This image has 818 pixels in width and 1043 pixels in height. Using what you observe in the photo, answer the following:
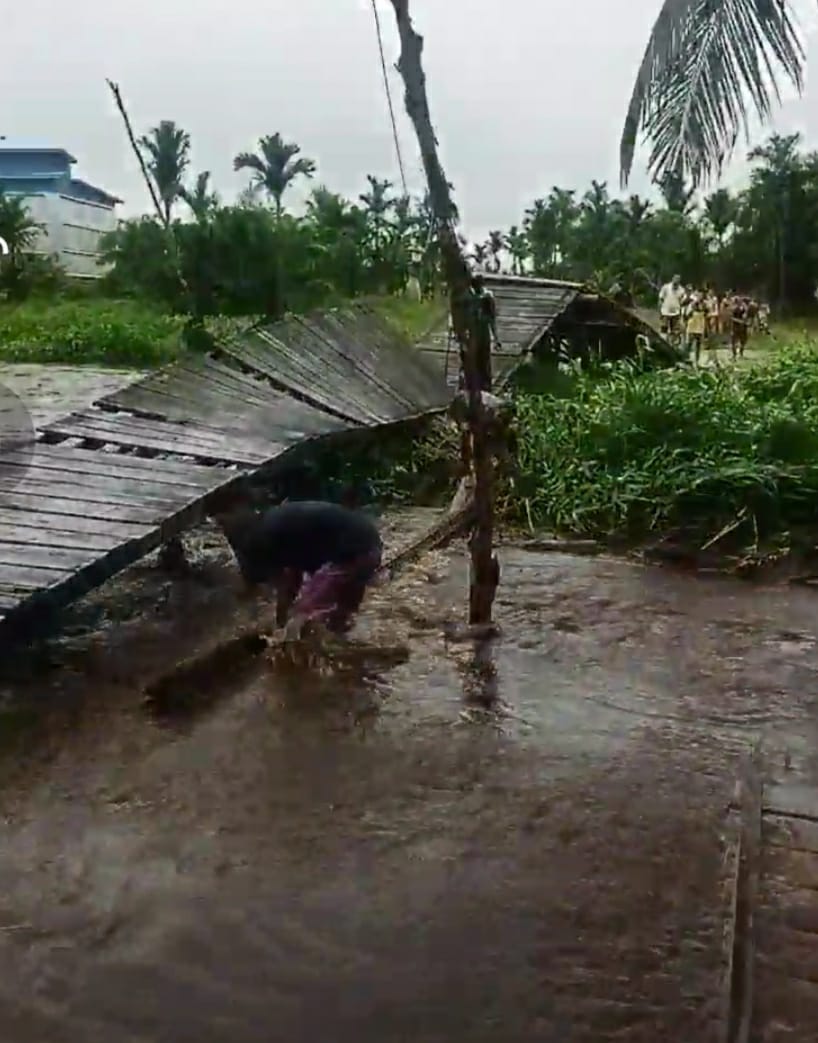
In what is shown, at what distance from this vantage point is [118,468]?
5.23m

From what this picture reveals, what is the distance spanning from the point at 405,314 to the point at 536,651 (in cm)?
438

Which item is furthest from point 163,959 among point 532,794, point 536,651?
point 536,651

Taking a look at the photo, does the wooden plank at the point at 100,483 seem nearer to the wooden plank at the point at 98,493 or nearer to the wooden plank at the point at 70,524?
the wooden plank at the point at 98,493

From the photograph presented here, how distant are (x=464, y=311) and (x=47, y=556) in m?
1.76

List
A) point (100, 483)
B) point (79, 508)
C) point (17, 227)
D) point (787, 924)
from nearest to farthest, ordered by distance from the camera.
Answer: point (787, 924) < point (79, 508) < point (100, 483) < point (17, 227)

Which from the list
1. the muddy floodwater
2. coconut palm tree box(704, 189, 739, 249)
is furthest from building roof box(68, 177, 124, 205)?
coconut palm tree box(704, 189, 739, 249)

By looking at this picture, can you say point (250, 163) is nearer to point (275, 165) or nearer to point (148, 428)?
point (275, 165)

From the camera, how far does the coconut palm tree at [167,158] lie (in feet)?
25.8

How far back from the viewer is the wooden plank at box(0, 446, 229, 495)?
5098mm

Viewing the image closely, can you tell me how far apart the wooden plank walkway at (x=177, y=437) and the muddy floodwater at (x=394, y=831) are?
498 millimetres

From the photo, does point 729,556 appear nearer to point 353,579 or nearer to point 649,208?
point 353,579

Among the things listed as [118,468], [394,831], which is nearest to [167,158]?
[118,468]

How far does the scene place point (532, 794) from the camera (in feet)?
11.8

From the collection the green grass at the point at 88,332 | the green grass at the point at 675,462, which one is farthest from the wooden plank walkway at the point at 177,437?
the green grass at the point at 88,332
